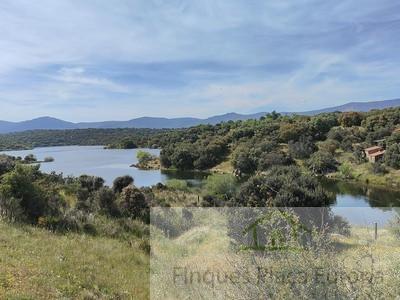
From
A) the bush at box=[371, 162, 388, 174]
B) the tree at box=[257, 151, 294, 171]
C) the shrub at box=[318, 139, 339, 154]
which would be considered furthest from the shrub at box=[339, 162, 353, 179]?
the tree at box=[257, 151, 294, 171]

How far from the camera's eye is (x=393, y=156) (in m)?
45.9

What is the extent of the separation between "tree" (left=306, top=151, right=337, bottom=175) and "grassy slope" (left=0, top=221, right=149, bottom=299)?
145 ft

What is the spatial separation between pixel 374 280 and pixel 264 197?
1080cm

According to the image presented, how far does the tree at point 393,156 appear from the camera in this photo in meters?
45.9

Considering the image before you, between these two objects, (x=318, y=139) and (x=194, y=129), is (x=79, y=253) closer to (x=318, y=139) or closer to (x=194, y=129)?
(x=318, y=139)

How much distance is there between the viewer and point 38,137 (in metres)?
110

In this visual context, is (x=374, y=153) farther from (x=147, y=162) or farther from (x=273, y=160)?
(x=147, y=162)

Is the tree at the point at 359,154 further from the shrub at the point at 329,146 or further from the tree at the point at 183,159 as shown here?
the tree at the point at 183,159

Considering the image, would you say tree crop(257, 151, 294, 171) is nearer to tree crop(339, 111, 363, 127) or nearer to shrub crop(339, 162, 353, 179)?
shrub crop(339, 162, 353, 179)

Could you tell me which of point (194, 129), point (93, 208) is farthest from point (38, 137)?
point (93, 208)

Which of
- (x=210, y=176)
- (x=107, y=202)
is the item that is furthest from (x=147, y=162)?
(x=107, y=202)

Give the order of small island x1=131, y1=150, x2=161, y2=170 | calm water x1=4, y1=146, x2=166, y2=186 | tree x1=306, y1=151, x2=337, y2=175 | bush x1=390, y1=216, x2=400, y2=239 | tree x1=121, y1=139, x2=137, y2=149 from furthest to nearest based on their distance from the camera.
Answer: tree x1=121, y1=139, x2=137, y2=149, small island x1=131, y1=150, x2=161, y2=170, tree x1=306, y1=151, x2=337, y2=175, calm water x1=4, y1=146, x2=166, y2=186, bush x1=390, y1=216, x2=400, y2=239

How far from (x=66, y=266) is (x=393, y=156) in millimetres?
45762

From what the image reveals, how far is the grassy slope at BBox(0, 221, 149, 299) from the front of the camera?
204 inches
